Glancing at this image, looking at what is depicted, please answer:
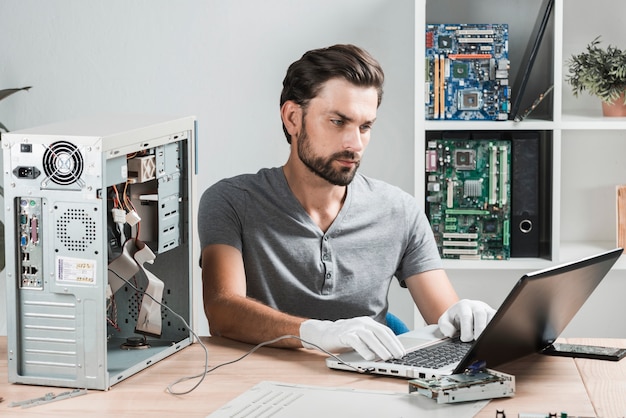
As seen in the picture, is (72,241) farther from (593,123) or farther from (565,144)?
(565,144)

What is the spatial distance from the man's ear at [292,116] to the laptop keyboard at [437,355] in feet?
2.47

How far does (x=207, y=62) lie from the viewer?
3.30 meters

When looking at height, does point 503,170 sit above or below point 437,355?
above

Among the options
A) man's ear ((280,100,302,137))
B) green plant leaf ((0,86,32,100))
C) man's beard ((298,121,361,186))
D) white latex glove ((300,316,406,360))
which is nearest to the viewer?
white latex glove ((300,316,406,360))

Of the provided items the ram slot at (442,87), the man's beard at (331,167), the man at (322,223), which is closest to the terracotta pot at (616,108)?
the ram slot at (442,87)

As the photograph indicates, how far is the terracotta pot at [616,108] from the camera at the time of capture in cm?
296

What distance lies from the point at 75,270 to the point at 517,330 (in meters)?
0.77

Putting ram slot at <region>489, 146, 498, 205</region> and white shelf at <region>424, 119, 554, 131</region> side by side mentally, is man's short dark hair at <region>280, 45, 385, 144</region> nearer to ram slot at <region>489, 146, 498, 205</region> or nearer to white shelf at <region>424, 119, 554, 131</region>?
white shelf at <region>424, 119, 554, 131</region>

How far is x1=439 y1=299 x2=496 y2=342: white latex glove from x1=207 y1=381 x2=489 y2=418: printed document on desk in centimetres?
32

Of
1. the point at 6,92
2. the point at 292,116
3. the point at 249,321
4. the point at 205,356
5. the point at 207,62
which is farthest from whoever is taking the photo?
the point at 207,62

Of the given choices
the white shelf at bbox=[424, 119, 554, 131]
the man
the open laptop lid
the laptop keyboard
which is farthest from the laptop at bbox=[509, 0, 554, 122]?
the laptop keyboard

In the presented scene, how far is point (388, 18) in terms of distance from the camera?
321cm

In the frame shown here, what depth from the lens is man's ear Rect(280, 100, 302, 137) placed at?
7.57 ft

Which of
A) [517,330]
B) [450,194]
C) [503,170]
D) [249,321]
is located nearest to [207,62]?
[450,194]
